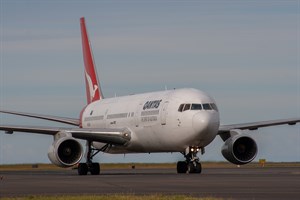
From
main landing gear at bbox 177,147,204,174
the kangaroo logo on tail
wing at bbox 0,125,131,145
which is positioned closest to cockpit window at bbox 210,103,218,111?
main landing gear at bbox 177,147,204,174

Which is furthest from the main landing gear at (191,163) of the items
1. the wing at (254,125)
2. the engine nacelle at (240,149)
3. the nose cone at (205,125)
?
the wing at (254,125)

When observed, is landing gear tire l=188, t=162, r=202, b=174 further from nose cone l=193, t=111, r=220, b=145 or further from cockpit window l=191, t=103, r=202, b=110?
cockpit window l=191, t=103, r=202, b=110

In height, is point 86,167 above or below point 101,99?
below

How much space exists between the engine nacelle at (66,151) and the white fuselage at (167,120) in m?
3.85

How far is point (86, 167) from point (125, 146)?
9.30ft

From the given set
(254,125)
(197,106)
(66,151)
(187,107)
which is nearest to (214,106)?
(197,106)

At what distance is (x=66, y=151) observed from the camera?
42.7m

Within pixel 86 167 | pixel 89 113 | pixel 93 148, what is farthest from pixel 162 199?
pixel 89 113

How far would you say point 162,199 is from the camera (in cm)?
2044

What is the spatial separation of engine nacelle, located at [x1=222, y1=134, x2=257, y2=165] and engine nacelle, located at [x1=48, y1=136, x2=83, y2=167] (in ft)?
24.8

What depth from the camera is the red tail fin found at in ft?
191

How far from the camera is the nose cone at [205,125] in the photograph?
3966 cm

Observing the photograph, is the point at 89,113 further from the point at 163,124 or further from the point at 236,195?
the point at 236,195

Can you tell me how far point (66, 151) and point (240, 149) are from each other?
9066 millimetres
